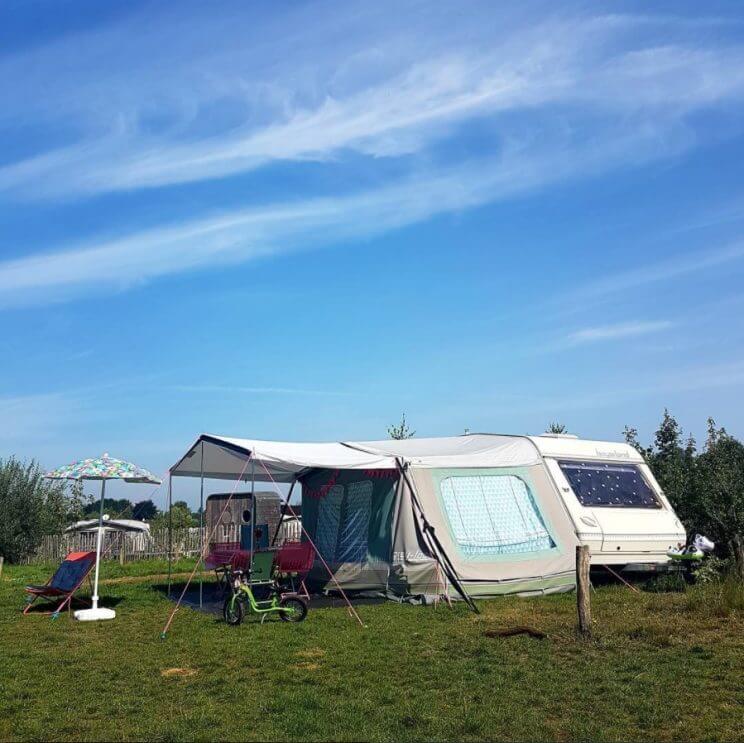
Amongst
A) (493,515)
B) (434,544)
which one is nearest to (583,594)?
(434,544)

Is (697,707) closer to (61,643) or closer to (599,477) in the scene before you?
(61,643)

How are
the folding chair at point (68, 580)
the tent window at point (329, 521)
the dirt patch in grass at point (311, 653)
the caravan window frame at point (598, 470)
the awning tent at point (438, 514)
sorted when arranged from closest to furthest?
the dirt patch in grass at point (311, 653), the awning tent at point (438, 514), the folding chair at point (68, 580), the caravan window frame at point (598, 470), the tent window at point (329, 521)

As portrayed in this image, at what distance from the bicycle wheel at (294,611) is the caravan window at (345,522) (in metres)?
2.37

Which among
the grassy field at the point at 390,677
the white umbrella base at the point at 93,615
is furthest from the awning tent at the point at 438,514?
the white umbrella base at the point at 93,615

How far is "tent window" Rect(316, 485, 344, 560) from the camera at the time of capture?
1322 cm

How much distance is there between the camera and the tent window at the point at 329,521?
13.2 m

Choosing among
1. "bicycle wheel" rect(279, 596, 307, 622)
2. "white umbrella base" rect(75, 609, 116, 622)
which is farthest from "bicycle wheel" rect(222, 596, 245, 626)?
"white umbrella base" rect(75, 609, 116, 622)

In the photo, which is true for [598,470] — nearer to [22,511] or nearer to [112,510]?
[22,511]

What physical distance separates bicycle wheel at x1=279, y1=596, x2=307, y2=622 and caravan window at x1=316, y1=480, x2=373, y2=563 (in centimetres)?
237

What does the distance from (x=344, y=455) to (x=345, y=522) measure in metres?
1.77

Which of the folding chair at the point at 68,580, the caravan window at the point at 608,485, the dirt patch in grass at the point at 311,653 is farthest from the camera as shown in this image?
the caravan window at the point at 608,485

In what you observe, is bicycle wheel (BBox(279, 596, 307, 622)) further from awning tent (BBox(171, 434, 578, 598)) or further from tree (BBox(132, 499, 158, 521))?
tree (BBox(132, 499, 158, 521))

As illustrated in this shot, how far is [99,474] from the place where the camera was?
1076cm

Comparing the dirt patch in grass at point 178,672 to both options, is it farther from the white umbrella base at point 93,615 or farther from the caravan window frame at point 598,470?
the caravan window frame at point 598,470
